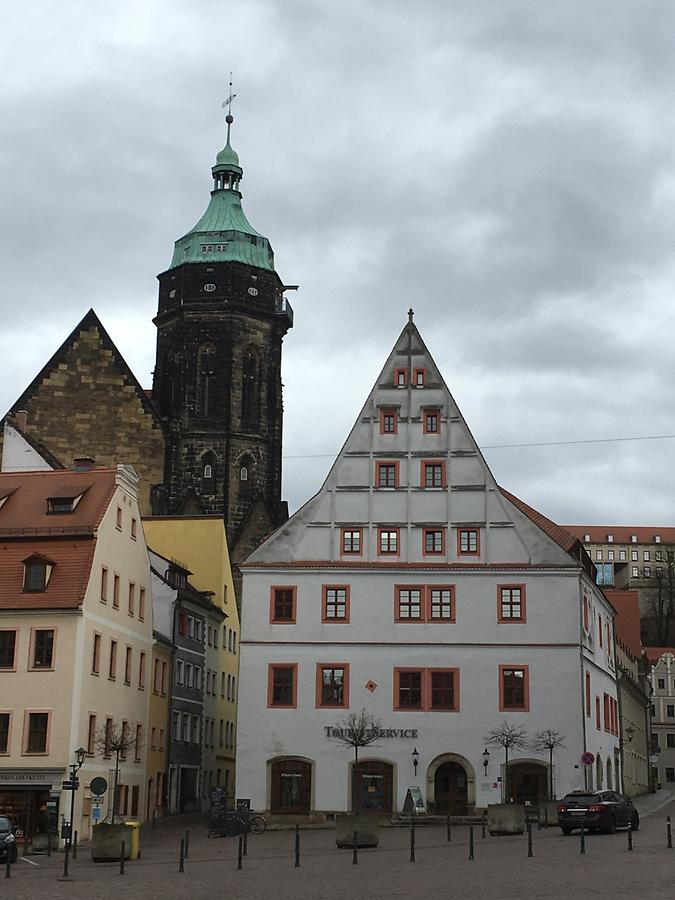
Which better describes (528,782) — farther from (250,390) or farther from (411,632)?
(250,390)

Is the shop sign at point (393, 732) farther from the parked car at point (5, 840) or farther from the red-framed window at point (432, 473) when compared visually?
the parked car at point (5, 840)

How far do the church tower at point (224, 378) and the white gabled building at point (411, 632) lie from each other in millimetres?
26030

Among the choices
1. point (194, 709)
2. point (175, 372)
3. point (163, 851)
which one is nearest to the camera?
point (163, 851)

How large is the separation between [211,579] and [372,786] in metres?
20.2

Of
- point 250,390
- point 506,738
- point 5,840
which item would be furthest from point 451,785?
point 250,390

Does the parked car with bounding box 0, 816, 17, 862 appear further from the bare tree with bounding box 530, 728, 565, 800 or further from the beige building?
the bare tree with bounding box 530, 728, 565, 800

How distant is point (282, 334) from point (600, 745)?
37937 mm

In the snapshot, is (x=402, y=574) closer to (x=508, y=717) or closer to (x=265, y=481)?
(x=508, y=717)

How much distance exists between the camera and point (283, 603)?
50.3 metres

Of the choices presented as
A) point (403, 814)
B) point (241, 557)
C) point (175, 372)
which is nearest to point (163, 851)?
point (403, 814)

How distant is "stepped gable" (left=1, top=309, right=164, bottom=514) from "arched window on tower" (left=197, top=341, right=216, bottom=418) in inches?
191

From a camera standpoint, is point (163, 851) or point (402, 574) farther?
point (402, 574)

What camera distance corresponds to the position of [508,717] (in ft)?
159

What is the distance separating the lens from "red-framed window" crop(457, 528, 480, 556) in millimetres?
50438
